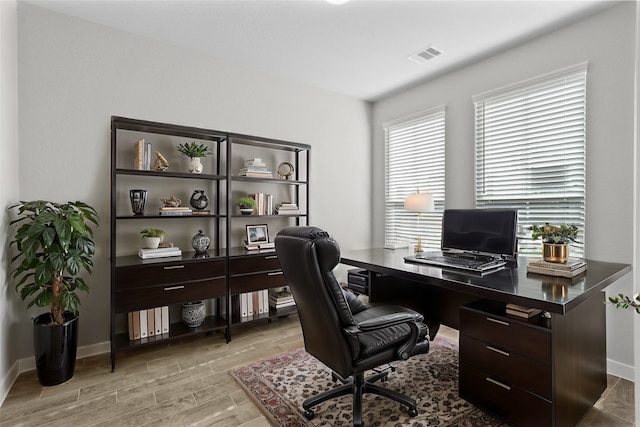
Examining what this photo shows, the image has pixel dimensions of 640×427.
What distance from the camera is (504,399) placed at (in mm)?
1756

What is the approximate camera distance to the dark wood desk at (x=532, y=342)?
156 cm

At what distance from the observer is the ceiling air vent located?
120 inches

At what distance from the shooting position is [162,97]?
2.99 metres

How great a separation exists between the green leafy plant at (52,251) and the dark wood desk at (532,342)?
214cm

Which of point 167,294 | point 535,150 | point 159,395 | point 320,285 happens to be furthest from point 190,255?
point 535,150

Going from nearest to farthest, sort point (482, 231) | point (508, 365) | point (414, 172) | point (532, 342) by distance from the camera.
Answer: point (532, 342) → point (508, 365) → point (482, 231) → point (414, 172)

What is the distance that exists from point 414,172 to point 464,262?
2078mm

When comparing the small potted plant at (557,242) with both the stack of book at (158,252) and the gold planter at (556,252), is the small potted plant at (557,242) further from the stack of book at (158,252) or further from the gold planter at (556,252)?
the stack of book at (158,252)

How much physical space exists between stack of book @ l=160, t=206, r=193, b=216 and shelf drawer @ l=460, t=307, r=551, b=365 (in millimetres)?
2308

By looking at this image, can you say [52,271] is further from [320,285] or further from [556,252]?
[556,252]

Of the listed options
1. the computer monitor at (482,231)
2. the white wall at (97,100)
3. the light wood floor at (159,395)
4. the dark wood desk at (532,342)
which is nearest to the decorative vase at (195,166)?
the white wall at (97,100)

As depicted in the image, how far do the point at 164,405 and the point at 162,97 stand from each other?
100 inches

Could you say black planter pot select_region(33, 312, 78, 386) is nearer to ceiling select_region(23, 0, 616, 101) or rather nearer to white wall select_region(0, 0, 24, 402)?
white wall select_region(0, 0, 24, 402)

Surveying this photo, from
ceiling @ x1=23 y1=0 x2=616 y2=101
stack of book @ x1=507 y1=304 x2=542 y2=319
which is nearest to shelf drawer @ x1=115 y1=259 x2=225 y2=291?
ceiling @ x1=23 y1=0 x2=616 y2=101
